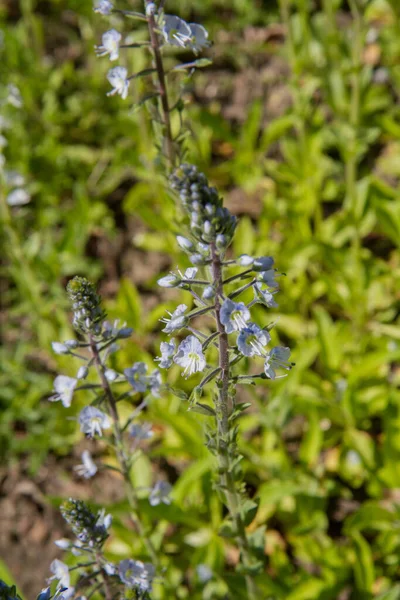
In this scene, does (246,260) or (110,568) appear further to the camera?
(110,568)

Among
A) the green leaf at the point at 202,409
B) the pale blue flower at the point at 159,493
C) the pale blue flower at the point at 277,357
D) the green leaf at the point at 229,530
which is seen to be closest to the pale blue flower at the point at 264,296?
the pale blue flower at the point at 277,357

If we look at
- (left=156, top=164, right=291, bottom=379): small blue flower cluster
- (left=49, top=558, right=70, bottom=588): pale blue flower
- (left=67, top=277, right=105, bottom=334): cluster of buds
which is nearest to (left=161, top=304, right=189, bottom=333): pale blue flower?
(left=156, top=164, right=291, bottom=379): small blue flower cluster

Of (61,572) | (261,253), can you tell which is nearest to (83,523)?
(61,572)

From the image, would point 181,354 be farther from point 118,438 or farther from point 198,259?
point 118,438

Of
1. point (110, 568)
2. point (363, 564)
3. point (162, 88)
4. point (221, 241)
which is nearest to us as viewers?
point (221, 241)

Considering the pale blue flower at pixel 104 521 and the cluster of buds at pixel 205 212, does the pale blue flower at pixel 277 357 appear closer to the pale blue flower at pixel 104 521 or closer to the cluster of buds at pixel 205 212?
the cluster of buds at pixel 205 212

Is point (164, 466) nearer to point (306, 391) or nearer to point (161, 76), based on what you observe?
point (306, 391)
